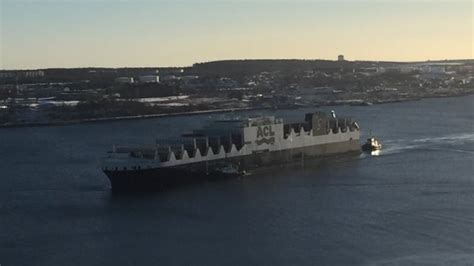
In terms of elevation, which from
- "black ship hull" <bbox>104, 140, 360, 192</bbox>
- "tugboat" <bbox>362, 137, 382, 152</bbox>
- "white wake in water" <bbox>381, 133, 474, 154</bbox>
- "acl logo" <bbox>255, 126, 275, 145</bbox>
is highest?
"acl logo" <bbox>255, 126, 275, 145</bbox>

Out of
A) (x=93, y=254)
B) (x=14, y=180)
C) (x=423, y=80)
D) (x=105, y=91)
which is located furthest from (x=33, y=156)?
(x=423, y=80)

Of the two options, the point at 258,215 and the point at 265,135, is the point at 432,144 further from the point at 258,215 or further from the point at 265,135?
the point at 258,215

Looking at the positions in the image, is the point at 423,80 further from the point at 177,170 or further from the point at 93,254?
the point at 93,254

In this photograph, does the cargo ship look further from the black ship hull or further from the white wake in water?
the white wake in water

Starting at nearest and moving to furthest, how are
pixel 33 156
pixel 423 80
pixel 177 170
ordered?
pixel 177 170 < pixel 33 156 < pixel 423 80

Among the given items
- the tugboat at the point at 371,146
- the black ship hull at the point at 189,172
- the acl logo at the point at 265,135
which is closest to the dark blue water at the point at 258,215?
the black ship hull at the point at 189,172

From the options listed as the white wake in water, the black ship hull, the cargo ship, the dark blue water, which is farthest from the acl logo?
the white wake in water
